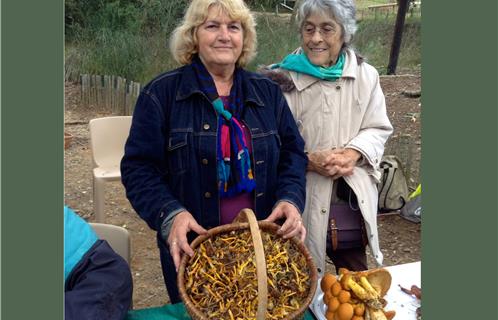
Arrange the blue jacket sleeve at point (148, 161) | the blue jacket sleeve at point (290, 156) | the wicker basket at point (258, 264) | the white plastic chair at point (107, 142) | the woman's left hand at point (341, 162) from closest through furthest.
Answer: the wicker basket at point (258, 264) → the blue jacket sleeve at point (148, 161) → the blue jacket sleeve at point (290, 156) → the woman's left hand at point (341, 162) → the white plastic chair at point (107, 142)

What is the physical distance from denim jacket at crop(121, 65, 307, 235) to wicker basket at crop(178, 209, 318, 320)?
0.19m

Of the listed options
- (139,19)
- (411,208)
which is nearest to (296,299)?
(411,208)

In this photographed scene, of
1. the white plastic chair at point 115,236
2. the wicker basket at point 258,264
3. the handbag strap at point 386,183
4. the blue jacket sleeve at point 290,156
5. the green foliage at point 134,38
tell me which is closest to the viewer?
the wicker basket at point 258,264

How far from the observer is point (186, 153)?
164cm

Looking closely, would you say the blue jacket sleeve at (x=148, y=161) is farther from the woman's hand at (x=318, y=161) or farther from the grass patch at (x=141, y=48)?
the grass patch at (x=141, y=48)

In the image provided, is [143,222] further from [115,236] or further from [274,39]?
[274,39]

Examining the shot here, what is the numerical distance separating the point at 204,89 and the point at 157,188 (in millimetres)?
349

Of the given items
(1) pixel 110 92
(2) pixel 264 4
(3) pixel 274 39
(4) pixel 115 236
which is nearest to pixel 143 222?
(1) pixel 110 92

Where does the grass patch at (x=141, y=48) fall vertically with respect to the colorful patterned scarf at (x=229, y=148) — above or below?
above

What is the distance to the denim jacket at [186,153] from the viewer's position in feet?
5.31

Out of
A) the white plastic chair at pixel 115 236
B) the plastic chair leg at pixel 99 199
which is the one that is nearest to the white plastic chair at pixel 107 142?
the plastic chair leg at pixel 99 199

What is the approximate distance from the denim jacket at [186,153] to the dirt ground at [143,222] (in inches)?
72.2

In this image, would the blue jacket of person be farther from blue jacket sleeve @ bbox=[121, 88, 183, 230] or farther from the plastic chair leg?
the plastic chair leg

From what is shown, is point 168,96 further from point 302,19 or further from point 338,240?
point 338,240
